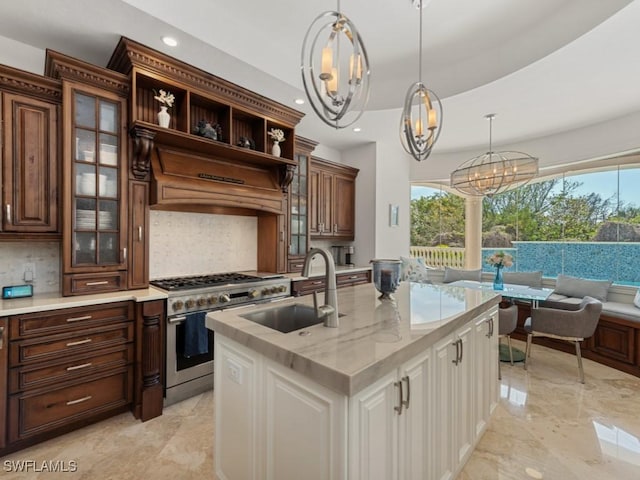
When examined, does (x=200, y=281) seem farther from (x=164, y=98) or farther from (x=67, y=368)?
(x=164, y=98)

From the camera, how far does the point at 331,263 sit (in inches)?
59.4

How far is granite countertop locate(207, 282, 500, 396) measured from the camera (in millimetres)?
1027

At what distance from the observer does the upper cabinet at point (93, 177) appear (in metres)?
2.27

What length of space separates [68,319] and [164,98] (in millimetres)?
1942

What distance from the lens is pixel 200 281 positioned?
2.99 metres

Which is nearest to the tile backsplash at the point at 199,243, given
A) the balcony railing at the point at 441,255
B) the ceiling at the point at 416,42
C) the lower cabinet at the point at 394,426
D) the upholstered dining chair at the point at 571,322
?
the ceiling at the point at 416,42

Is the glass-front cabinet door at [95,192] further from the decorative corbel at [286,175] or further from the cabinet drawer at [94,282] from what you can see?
the decorative corbel at [286,175]

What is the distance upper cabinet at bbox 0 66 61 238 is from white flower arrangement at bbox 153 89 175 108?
69cm

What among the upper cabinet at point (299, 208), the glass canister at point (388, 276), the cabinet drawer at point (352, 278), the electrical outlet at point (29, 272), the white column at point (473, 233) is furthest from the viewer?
the white column at point (473, 233)

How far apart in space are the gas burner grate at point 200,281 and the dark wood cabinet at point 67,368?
42 centimetres

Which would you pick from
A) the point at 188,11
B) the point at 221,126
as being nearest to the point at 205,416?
the point at 221,126

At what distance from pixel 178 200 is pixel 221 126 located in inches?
39.8

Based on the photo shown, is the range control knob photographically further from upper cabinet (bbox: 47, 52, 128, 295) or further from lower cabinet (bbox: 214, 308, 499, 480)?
lower cabinet (bbox: 214, 308, 499, 480)

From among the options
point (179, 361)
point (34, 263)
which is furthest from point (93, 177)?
point (179, 361)
